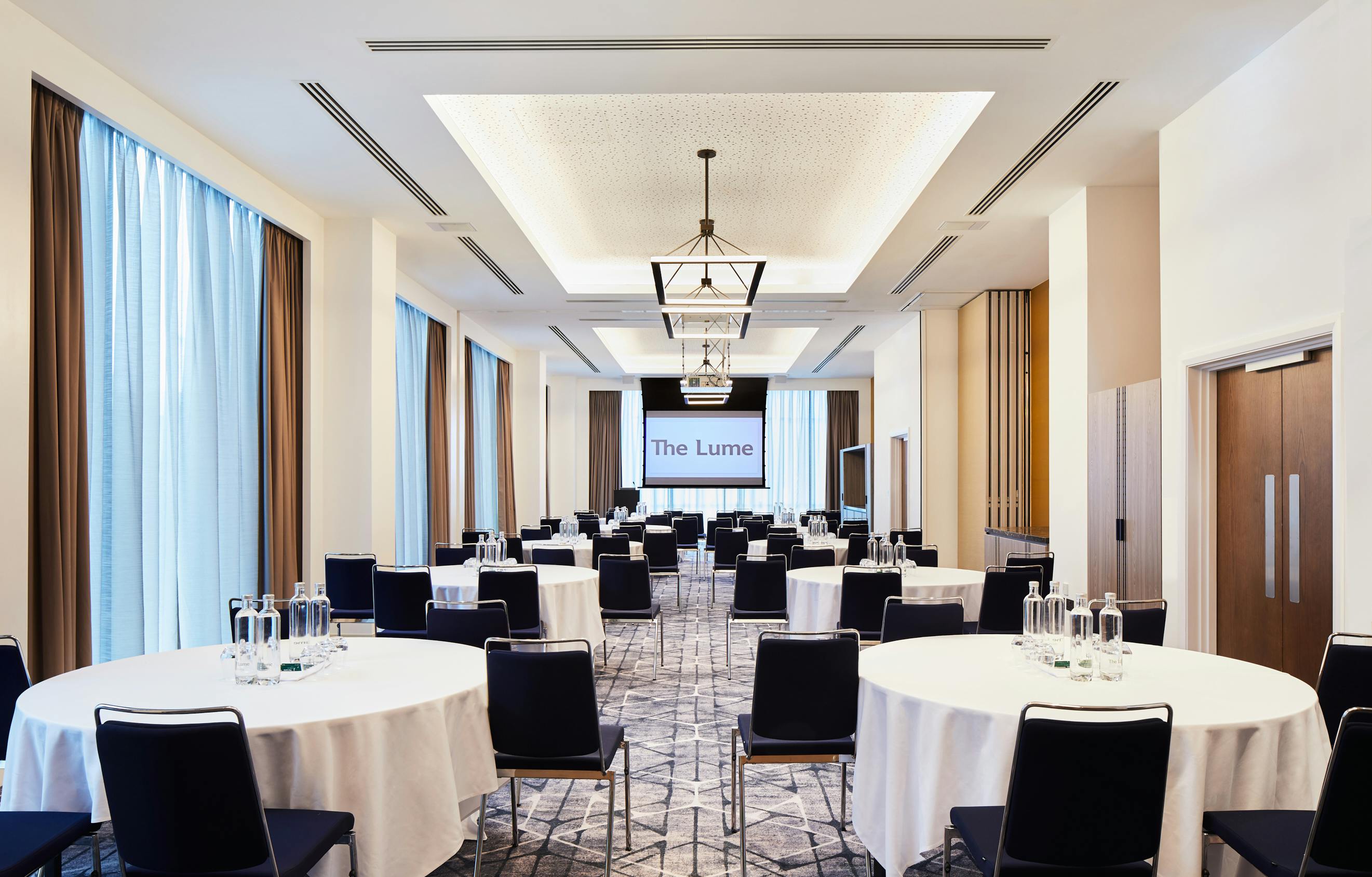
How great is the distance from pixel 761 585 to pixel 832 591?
1038 mm

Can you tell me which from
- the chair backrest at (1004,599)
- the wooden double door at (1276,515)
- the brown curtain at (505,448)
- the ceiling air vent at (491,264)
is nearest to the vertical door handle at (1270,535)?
the wooden double door at (1276,515)

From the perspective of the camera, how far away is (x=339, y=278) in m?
7.71

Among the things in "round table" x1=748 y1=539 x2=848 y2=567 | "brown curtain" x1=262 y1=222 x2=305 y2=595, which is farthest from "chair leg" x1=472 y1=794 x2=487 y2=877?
"round table" x1=748 y1=539 x2=848 y2=567

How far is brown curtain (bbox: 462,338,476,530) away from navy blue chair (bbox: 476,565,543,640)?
7.26 metres

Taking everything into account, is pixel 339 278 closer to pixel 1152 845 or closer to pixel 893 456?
pixel 1152 845

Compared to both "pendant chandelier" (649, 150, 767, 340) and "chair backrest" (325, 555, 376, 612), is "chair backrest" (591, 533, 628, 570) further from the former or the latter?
"chair backrest" (325, 555, 376, 612)

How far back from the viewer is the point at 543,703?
10.2 ft

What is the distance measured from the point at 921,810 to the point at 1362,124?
3438mm

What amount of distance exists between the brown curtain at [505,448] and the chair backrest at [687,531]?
3466 mm

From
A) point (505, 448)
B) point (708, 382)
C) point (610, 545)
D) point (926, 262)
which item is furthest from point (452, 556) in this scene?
point (505, 448)

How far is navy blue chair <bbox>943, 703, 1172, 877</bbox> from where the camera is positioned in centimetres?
220

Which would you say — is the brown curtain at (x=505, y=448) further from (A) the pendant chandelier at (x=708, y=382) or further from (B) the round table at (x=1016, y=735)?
(B) the round table at (x=1016, y=735)

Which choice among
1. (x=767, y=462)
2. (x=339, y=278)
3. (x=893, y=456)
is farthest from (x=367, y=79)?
(x=767, y=462)

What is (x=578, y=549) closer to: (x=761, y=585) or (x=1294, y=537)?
(x=761, y=585)
